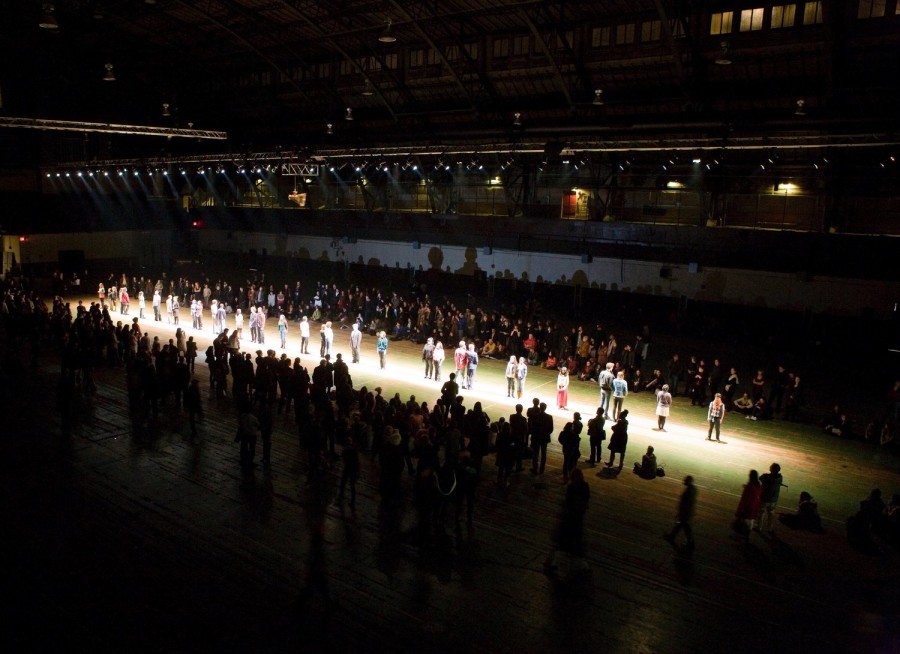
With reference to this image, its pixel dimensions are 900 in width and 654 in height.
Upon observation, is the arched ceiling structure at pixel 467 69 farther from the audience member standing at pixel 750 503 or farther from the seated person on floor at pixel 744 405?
the audience member standing at pixel 750 503

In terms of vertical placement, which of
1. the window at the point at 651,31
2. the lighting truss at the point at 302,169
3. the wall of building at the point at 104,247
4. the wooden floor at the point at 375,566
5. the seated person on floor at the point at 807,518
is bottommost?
the wooden floor at the point at 375,566

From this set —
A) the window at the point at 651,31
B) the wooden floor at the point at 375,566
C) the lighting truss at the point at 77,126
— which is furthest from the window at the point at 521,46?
the wooden floor at the point at 375,566

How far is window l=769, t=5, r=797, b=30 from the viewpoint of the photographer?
679 inches

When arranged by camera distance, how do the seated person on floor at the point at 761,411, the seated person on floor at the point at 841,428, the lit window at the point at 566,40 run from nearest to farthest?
the seated person on floor at the point at 841,428 → the seated person on floor at the point at 761,411 → the lit window at the point at 566,40

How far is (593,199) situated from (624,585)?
18259 mm

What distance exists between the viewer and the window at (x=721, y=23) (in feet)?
59.5

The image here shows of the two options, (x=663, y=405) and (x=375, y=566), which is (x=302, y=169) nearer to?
(x=663, y=405)

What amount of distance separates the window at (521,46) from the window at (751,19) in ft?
22.8

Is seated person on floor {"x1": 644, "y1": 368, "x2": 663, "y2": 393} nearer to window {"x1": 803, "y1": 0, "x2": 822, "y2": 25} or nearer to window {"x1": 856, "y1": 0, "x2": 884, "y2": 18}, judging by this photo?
window {"x1": 803, "y1": 0, "x2": 822, "y2": 25}

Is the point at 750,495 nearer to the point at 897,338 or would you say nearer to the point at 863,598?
the point at 863,598

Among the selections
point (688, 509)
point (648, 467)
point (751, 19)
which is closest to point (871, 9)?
point (751, 19)

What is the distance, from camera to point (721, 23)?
18234mm

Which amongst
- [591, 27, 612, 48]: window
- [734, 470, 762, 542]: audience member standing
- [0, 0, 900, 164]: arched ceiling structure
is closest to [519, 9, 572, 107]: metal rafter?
[0, 0, 900, 164]: arched ceiling structure

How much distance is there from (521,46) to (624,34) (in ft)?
12.3
